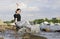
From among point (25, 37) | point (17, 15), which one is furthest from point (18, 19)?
point (25, 37)

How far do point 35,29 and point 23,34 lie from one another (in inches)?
80.8

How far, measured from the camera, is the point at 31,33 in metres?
23.6

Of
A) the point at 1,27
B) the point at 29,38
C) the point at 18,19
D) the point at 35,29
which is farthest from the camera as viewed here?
the point at 1,27

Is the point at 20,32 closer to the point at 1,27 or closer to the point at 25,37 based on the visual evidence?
the point at 25,37

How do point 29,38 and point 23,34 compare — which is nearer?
point 29,38

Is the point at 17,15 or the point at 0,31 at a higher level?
the point at 17,15

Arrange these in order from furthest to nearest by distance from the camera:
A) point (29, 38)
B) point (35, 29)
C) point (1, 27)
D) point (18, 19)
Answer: point (1, 27) → point (35, 29) → point (18, 19) → point (29, 38)

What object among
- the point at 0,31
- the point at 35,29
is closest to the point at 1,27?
the point at 0,31

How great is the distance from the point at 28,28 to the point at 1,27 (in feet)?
21.3

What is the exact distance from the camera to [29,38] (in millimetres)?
21203

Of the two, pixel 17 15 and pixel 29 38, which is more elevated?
pixel 17 15

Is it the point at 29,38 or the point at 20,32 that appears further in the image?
the point at 20,32

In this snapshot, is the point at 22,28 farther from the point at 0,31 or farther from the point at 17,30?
the point at 0,31

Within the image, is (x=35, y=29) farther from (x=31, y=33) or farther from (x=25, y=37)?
(x=25, y=37)
